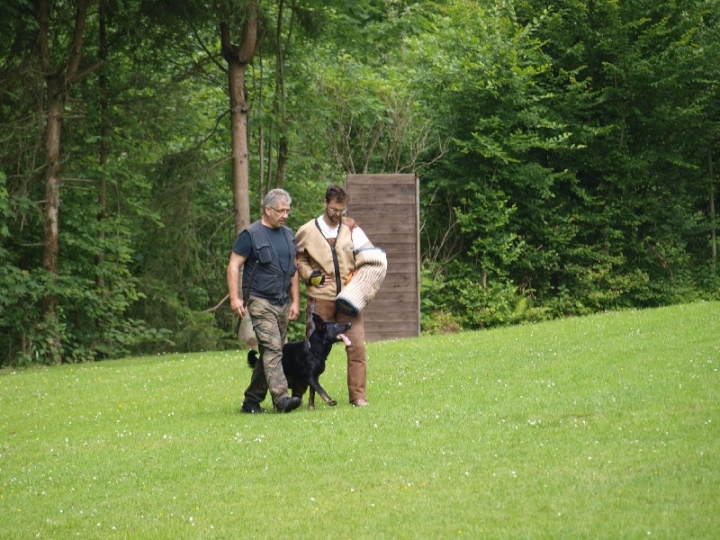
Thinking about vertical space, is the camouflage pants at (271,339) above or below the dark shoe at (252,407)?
above

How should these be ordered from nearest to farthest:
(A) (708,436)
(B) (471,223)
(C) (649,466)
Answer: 1. (C) (649,466)
2. (A) (708,436)
3. (B) (471,223)

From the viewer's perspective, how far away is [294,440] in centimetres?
948

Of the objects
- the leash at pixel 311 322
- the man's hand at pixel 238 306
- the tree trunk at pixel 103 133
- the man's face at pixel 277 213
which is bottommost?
the leash at pixel 311 322

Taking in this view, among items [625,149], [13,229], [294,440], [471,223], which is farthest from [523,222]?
[294,440]

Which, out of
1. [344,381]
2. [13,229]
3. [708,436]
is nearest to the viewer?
[708,436]

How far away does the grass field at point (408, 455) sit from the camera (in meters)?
6.80

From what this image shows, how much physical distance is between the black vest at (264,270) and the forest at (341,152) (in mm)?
9804

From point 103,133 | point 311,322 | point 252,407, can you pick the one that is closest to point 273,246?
point 311,322

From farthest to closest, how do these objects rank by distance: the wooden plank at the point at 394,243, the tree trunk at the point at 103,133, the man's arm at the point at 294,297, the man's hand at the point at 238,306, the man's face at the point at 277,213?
the tree trunk at the point at 103,133 → the wooden plank at the point at 394,243 → the man's arm at the point at 294,297 → the man's face at the point at 277,213 → the man's hand at the point at 238,306

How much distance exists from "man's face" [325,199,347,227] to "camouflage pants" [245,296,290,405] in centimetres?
97

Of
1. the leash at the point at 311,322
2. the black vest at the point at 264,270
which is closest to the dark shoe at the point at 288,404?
the leash at the point at 311,322

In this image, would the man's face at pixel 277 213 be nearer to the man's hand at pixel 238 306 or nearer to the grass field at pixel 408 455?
the man's hand at pixel 238 306

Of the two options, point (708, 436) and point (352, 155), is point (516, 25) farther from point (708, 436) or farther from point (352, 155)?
point (708, 436)

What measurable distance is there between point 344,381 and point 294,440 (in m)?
4.34
